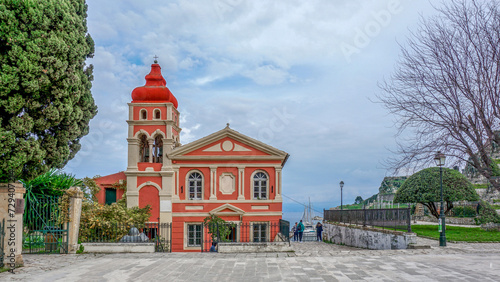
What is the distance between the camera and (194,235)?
25.8 metres

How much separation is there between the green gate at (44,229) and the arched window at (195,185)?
36.6ft

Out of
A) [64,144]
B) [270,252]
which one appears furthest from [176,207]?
[64,144]

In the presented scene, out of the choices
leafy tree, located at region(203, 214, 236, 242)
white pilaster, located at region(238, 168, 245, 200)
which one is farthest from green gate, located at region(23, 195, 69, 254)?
white pilaster, located at region(238, 168, 245, 200)

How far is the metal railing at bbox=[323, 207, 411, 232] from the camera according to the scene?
17.0 meters

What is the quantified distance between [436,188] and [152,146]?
60.7 ft

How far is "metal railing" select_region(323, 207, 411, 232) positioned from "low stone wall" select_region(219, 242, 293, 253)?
4.88 m

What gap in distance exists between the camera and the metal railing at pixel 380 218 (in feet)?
55.7

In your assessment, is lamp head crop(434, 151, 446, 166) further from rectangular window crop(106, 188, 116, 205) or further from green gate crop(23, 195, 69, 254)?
rectangular window crop(106, 188, 116, 205)

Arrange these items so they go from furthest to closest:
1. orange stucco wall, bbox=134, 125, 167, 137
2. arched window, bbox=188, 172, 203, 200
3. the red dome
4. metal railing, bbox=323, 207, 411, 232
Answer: the red dome < orange stucco wall, bbox=134, 125, 167, 137 < arched window, bbox=188, 172, 203, 200 < metal railing, bbox=323, 207, 411, 232

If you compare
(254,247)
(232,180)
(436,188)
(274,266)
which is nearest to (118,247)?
(254,247)

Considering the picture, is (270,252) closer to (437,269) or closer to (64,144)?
(437,269)

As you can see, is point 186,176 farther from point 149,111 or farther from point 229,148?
point 149,111

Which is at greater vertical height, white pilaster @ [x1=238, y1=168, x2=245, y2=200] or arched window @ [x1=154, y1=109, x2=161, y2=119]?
arched window @ [x1=154, y1=109, x2=161, y2=119]

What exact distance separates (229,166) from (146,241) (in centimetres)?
1014
